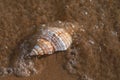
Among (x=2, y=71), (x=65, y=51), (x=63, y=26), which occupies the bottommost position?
(x=2, y=71)

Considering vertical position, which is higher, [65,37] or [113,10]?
[113,10]

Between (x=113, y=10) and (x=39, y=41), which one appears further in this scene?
(x=113, y=10)

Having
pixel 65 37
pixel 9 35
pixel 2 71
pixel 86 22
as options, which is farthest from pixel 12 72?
pixel 86 22

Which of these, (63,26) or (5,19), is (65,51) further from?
(5,19)
